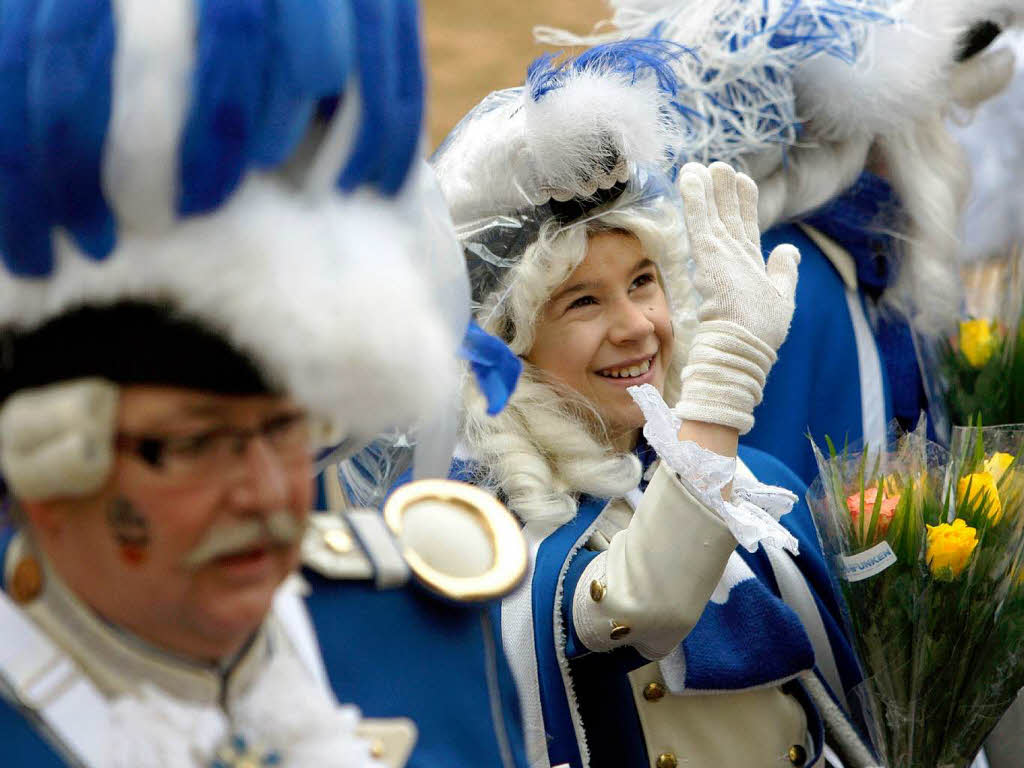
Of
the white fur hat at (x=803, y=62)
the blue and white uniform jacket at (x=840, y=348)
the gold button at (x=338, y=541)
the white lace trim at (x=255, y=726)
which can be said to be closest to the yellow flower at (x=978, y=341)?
the blue and white uniform jacket at (x=840, y=348)

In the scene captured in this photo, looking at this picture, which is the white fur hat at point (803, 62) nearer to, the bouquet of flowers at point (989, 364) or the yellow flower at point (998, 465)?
the bouquet of flowers at point (989, 364)

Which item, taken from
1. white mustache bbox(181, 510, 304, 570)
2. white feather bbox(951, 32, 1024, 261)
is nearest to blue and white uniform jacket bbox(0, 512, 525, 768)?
white mustache bbox(181, 510, 304, 570)

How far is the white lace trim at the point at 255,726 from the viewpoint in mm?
1043

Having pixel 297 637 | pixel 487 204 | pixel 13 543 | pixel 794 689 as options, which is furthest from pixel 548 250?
pixel 13 543

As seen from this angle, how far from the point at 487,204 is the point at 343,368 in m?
1.14

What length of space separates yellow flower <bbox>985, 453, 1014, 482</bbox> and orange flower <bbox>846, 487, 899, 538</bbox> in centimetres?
13

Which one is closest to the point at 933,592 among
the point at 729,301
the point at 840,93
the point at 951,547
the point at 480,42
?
the point at 951,547

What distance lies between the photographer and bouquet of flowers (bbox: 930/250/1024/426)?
8.05 ft

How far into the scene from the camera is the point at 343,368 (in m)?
0.98

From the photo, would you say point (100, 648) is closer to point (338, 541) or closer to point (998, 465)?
point (338, 541)

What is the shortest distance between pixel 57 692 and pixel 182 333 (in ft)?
0.93

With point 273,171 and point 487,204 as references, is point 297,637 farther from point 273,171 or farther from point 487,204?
point 487,204

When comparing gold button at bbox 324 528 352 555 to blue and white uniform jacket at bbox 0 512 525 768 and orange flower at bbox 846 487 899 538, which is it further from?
orange flower at bbox 846 487 899 538

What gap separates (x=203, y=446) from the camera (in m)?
1.00
